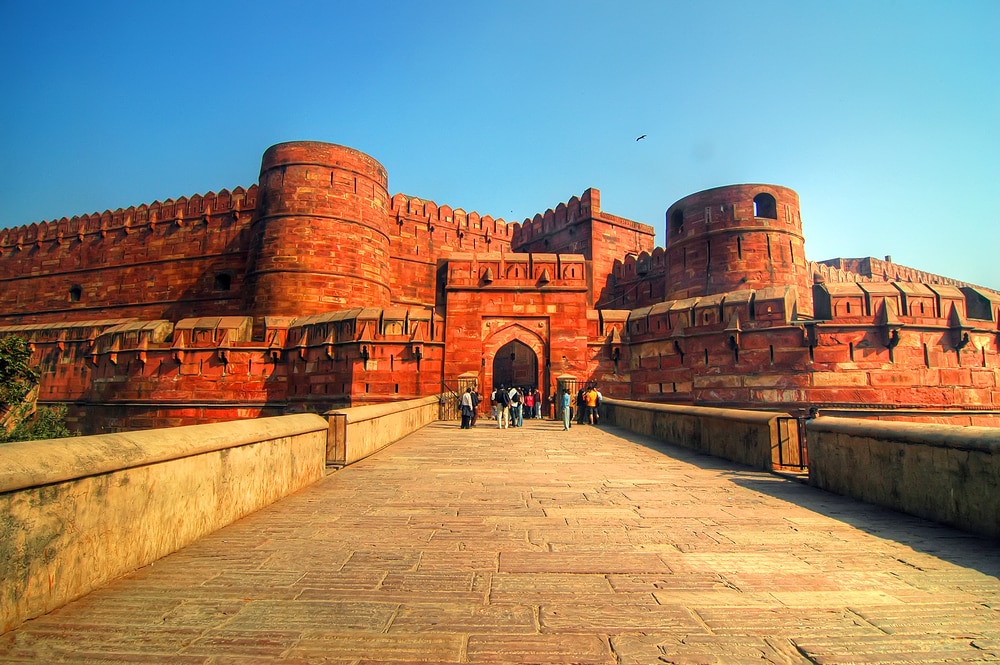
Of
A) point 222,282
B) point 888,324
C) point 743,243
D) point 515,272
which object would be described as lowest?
point 888,324

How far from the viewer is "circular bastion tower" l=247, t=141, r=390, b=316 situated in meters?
20.8

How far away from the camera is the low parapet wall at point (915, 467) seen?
3.21 metres

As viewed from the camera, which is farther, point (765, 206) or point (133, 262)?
point (133, 262)

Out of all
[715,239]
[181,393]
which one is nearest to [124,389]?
[181,393]

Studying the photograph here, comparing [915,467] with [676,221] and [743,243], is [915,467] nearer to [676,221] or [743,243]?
[743,243]

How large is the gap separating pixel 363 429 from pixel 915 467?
5.37 meters

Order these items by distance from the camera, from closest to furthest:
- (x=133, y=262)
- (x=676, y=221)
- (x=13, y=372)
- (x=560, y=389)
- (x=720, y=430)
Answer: (x=720, y=430) → (x=13, y=372) → (x=560, y=389) → (x=676, y=221) → (x=133, y=262)

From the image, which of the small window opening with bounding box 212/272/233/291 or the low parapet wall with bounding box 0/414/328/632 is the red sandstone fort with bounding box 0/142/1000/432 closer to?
the small window opening with bounding box 212/272/233/291

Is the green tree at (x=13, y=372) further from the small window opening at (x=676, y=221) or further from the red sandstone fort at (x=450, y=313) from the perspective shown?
the small window opening at (x=676, y=221)

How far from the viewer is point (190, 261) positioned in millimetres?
25750

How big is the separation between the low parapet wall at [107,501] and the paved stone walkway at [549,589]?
0.12 metres

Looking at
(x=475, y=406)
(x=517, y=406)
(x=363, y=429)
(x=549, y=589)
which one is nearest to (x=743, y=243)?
(x=517, y=406)

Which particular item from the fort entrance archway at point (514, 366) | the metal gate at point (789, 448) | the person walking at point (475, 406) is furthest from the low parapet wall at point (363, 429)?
the fort entrance archway at point (514, 366)

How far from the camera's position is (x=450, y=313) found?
16.3m
